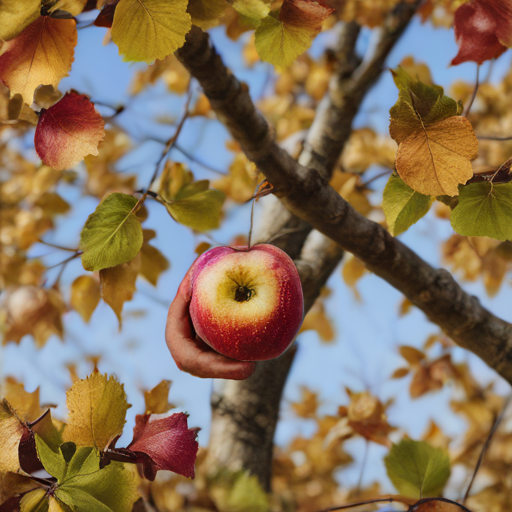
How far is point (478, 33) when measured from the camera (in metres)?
0.58

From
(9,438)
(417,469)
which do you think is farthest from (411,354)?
(9,438)

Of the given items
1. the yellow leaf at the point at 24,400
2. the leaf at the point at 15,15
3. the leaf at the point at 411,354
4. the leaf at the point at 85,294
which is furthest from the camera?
the leaf at the point at 411,354

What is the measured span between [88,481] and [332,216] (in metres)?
0.41

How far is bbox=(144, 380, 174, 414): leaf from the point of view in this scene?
64 centimetres

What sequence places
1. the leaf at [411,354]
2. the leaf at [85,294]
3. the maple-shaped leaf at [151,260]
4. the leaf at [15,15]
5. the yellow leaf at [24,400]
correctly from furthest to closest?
the leaf at [411,354], the leaf at [85,294], the maple-shaped leaf at [151,260], the yellow leaf at [24,400], the leaf at [15,15]

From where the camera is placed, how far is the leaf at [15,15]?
0.40 meters

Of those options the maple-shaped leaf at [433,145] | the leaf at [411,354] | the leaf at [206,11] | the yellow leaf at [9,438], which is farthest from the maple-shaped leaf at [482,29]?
the leaf at [411,354]

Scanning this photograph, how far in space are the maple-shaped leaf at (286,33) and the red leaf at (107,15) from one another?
145 millimetres

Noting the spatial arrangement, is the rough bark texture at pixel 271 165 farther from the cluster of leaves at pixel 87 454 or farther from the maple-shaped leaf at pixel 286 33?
the cluster of leaves at pixel 87 454

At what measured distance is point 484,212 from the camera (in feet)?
1.52

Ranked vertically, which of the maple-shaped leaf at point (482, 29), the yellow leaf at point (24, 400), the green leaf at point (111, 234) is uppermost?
the maple-shaped leaf at point (482, 29)

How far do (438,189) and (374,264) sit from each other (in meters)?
0.25

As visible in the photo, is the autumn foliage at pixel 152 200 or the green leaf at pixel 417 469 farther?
the green leaf at pixel 417 469

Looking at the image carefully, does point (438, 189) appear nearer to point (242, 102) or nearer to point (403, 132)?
point (403, 132)
